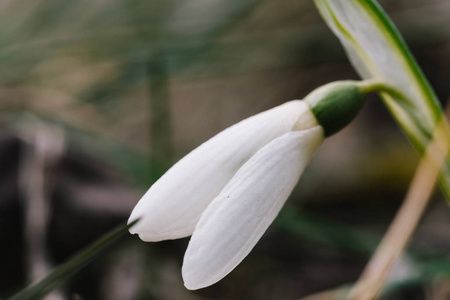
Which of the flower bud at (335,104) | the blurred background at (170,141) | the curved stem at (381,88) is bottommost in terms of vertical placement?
the blurred background at (170,141)

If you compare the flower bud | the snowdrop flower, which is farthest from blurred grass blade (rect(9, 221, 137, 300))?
the flower bud

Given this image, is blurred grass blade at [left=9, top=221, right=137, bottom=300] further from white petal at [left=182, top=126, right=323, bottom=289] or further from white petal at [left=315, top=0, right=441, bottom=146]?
white petal at [left=315, top=0, right=441, bottom=146]

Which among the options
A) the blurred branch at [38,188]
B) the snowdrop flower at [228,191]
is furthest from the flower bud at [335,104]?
the blurred branch at [38,188]

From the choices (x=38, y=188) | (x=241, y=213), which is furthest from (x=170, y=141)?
(x=241, y=213)

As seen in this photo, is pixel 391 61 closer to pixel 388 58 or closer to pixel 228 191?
pixel 388 58

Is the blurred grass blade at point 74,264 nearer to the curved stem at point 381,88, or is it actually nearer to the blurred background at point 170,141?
the blurred background at point 170,141

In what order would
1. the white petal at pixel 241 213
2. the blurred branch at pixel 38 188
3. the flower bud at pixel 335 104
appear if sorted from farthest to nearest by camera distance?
the blurred branch at pixel 38 188 < the flower bud at pixel 335 104 < the white petal at pixel 241 213
